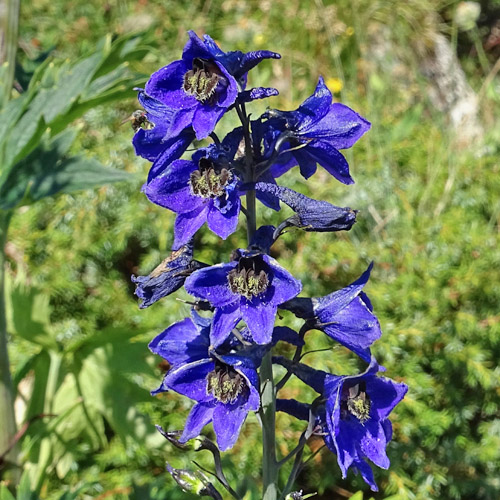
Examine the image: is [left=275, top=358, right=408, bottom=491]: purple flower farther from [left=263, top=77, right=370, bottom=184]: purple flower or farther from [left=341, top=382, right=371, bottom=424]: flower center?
[left=263, top=77, right=370, bottom=184]: purple flower

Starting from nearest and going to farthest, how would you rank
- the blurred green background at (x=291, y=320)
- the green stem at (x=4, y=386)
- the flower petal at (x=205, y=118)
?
1. the flower petal at (x=205, y=118)
2. the green stem at (x=4, y=386)
3. the blurred green background at (x=291, y=320)

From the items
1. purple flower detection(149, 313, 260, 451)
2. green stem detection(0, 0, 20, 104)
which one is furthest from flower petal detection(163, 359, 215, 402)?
green stem detection(0, 0, 20, 104)

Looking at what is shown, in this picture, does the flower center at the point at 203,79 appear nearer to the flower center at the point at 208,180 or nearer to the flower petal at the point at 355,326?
the flower center at the point at 208,180

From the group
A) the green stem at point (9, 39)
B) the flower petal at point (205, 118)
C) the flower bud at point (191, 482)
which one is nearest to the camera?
the flower petal at point (205, 118)

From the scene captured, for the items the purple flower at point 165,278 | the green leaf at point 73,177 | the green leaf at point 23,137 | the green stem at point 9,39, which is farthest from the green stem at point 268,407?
the green stem at point 9,39

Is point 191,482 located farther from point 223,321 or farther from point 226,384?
point 223,321

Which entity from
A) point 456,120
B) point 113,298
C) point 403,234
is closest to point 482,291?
point 403,234
